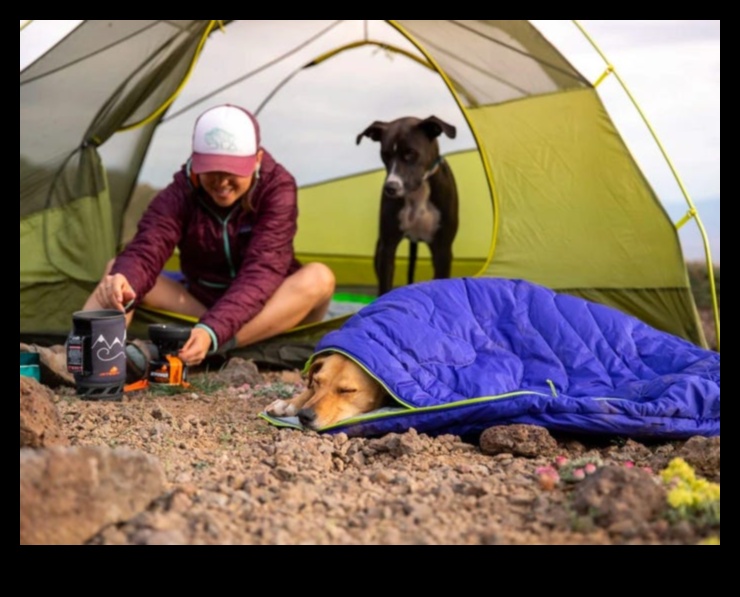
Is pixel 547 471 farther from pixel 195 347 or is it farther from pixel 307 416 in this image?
pixel 195 347

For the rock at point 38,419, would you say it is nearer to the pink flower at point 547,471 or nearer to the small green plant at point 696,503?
the pink flower at point 547,471

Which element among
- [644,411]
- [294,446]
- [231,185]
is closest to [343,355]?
[294,446]

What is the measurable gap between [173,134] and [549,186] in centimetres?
280

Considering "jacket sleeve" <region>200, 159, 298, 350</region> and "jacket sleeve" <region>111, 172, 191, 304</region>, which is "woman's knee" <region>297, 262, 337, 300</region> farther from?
"jacket sleeve" <region>111, 172, 191, 304</region>

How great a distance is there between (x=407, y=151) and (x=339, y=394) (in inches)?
90.4

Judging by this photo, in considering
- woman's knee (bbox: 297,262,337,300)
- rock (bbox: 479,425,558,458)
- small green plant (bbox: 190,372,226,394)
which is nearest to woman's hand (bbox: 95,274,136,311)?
small green plant (bbox: 190,372,226,394)

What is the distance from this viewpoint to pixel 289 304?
4.85 m

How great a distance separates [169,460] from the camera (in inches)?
124

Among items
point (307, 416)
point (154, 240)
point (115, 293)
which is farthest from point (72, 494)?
point (154, 240)

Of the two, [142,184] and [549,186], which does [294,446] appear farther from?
[142,184]

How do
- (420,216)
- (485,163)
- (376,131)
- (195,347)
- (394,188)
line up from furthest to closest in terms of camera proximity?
(420,216) < (376,131) < (394,188) < (485,163) < (195,347)

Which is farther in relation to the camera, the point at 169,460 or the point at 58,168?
the point at 58,168

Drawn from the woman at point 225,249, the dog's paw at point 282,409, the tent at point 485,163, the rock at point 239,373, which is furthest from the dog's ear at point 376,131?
the dog's paw at point 282,409

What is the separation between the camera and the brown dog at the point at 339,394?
3.51 meters
